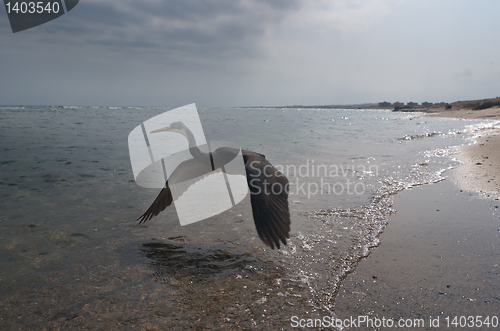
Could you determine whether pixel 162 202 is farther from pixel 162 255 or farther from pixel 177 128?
pixel 177 128

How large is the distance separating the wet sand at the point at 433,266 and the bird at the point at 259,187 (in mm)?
952

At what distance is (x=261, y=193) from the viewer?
138 inches

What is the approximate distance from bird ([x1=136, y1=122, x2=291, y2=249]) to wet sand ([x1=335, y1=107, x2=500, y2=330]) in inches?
37.5

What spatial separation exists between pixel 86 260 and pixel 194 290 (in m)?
1.63

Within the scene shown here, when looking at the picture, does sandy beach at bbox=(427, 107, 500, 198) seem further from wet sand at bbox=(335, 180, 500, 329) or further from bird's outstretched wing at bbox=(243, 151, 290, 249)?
bird's outstretched wing at bbox=(243, 151, 290, 249)

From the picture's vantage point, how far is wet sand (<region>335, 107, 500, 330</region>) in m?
2.68

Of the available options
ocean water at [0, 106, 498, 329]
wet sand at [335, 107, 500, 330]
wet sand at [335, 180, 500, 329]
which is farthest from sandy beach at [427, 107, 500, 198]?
wet sand at [335, 180, 500, 329]

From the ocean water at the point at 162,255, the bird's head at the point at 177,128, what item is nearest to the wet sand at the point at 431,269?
the ocean water at the point at 162,255

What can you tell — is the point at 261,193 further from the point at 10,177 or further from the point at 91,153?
the point at 91,153

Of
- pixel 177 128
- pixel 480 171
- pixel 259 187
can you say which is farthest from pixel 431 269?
pixel 480 171

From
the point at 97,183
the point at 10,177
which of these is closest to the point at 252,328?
the point at 97,183

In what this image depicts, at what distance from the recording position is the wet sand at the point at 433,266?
8.79 feet

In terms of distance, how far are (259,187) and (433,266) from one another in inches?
89.5

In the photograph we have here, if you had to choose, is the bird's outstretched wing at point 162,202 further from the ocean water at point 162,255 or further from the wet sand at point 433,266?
the wet sand at point 433,266
